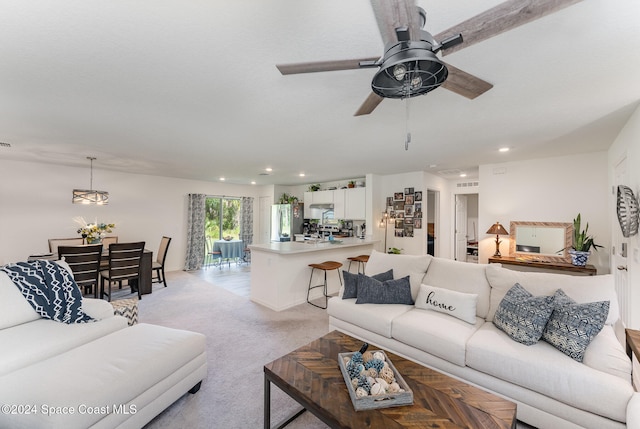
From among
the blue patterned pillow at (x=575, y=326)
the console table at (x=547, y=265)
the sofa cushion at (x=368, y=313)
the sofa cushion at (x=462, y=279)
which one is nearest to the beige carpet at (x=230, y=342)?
the sofa cushion at (x=368, y=313)

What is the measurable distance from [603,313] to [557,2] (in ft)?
6.51

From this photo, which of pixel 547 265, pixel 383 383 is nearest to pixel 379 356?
pixel 383 383

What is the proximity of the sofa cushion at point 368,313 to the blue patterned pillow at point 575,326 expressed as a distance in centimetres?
114

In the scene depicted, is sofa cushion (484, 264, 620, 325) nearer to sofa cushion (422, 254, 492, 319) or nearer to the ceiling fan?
sofa cushion (422, 254, 492, 319)

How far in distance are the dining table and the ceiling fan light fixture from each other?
6.68 meters

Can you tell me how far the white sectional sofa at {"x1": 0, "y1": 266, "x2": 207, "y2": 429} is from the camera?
138 cm

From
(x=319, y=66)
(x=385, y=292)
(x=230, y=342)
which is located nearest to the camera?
(x=319, y=66)

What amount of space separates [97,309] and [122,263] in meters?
2.17

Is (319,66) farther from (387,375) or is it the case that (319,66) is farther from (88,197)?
(88,197)

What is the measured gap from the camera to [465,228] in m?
7.64

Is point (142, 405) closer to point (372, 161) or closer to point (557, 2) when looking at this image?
point (557, 2)

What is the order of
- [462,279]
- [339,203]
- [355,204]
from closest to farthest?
[462,279] < [355,204] < [339,203]

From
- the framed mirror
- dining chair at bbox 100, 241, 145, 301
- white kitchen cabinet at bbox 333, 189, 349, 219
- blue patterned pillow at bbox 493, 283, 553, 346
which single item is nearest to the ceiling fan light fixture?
blue patterned pillow at bbox 493, 283, 553, 346

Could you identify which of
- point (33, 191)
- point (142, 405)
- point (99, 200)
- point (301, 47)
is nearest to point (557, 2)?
point (301, 47)
